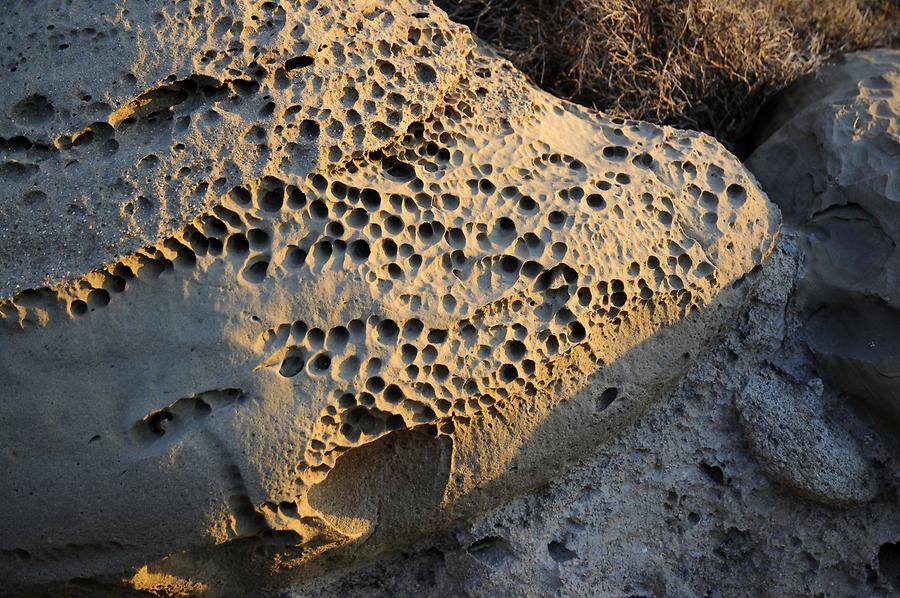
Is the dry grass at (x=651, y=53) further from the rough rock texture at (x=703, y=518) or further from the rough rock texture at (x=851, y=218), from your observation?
the rough rock texture at (x=703, y=518)

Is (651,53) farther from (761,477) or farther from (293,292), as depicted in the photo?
(293,292)

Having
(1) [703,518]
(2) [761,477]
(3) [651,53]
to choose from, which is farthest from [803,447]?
(3) [651,53]

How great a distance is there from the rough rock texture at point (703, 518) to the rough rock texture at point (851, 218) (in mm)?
109

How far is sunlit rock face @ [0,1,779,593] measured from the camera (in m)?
1.94

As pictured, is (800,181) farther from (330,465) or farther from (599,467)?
(330,465)

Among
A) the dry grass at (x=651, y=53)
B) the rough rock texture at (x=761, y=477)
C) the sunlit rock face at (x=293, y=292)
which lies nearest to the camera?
the sunlit rock face at (x=293, y=292)

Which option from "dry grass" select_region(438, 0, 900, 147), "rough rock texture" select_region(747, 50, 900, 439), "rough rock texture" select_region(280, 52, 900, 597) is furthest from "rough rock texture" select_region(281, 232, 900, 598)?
"dry grass" select_region(438, 0, 900, 147)

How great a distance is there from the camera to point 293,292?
1.98 metres

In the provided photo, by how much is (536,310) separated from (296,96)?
2.39ft

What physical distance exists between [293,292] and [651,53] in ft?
4.99

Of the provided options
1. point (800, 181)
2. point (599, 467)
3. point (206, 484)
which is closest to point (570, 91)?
point (800, 181)

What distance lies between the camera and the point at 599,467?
92.2 inches

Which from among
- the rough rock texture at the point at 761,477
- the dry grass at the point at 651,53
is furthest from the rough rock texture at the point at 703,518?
the dry grass at the point at 651,53

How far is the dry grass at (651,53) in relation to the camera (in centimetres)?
281
